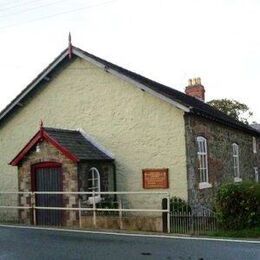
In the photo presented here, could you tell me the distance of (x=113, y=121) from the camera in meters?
19.9

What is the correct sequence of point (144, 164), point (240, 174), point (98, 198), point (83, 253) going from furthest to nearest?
point (240, 174) < point (144, 164) < point (98, 198) < point (83, 253)

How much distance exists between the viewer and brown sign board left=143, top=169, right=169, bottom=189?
1862cm

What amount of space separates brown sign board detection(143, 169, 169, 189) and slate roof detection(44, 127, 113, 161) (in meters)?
1.65

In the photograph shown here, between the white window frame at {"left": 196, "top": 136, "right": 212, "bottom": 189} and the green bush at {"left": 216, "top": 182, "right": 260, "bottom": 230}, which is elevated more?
the white window frame at {"left": 196, "top": 136, "right": 212, "bottom": 189}

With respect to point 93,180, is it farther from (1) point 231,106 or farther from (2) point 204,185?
(1) point 231,106

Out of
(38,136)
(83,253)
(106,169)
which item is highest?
(38,136)

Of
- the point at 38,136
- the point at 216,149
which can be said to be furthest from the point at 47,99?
the point at 216,149

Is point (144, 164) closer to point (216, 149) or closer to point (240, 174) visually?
point (216, 149)

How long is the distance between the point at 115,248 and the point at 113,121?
8.85m

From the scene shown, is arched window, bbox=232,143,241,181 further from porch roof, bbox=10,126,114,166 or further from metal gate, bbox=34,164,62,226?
metal gate, bbox=34,164,62,226

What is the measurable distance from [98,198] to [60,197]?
1364mm

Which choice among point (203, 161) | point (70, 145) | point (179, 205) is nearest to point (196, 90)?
point (203, 161)

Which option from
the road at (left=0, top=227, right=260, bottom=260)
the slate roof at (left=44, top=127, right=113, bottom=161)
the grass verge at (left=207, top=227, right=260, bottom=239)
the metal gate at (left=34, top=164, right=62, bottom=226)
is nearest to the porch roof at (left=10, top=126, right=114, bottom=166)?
the slate roof at (left=44, top=127, right=113, bottom=161)

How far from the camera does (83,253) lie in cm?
1109
